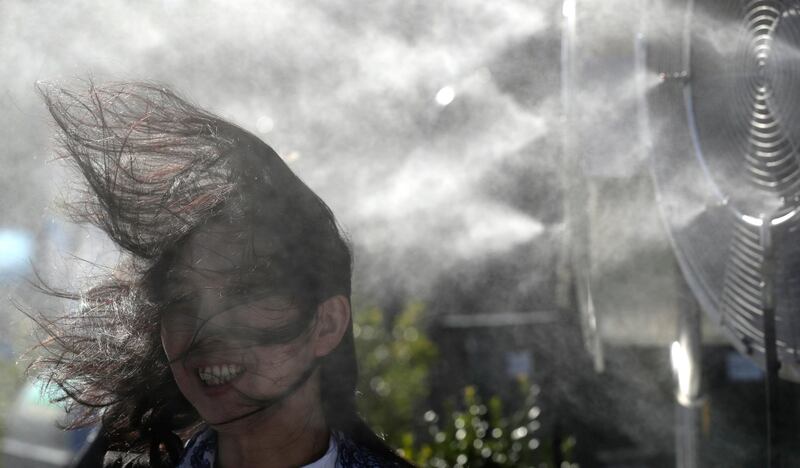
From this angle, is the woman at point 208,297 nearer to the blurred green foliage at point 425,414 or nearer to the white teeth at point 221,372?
the white teeth at point 221,372

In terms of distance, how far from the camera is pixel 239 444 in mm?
1906

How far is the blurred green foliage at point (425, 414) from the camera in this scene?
395 cm

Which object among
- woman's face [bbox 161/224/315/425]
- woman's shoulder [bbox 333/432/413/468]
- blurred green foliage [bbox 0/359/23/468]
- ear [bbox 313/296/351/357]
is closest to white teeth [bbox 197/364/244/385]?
woman's face [bbox 161/224/315/425]

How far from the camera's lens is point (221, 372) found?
182 cm

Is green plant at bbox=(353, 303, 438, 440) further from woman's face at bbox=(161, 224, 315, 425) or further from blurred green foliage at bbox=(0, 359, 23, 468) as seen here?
woman's face at bbox=(161, 224, 315, 425)

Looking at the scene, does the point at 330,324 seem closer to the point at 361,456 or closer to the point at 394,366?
the point at 361,456

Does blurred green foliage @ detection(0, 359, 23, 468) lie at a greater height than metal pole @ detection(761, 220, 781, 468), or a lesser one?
lesser

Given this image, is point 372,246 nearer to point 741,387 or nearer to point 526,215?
point 526,215

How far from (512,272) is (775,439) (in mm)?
5248

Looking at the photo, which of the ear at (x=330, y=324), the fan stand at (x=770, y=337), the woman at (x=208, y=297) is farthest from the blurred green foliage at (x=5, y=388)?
the fan stand at (x=770, y=337)

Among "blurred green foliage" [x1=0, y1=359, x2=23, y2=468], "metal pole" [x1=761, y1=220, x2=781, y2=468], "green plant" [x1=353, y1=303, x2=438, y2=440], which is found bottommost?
"green plant" [x1=353, y1=303, x2=438, y2=440]

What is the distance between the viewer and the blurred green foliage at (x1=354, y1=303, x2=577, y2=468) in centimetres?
395

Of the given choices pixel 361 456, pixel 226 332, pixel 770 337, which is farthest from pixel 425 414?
pixel 226 332

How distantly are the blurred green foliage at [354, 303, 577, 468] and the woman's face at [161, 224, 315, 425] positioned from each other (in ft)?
6.73
